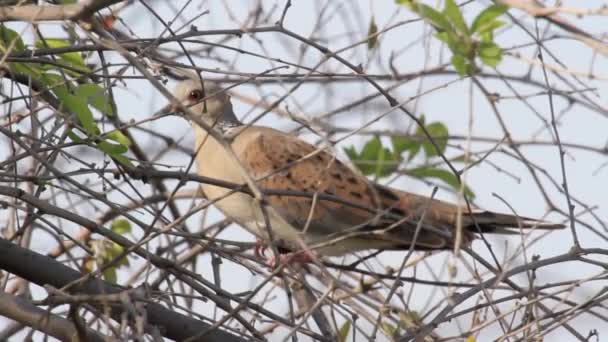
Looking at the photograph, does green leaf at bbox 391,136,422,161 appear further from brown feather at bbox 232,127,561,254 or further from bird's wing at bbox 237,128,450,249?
bird's wing at bbox 237,128,450,249

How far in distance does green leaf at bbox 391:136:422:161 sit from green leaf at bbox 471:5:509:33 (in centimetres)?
146

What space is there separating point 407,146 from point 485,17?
150 cm

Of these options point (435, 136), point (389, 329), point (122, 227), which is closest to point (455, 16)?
point (389, 329)

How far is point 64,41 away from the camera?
398cm

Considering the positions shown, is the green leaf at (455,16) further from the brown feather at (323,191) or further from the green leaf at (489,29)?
the brown feather at (323,191)

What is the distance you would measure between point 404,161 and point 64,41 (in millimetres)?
1346

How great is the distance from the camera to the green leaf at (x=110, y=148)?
345 cm

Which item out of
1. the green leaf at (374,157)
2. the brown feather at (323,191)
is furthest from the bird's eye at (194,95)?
the green leaf at (374,157)

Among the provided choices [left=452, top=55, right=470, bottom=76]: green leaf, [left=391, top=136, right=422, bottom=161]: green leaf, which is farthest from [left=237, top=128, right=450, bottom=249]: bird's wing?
[left=452, top=55, right=470, bottom=76]: green leaf

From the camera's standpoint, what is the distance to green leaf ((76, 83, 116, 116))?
3.50 meters

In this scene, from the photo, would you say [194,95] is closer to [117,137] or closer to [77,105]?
[117,137]

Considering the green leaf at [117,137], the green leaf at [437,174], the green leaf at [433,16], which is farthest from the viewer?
the green leaf at [437,174]

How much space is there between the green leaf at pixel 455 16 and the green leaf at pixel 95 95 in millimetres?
1203

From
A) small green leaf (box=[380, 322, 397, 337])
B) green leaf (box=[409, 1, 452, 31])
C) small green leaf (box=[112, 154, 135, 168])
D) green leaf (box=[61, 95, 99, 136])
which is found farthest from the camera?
small green leaf (box=[112, 154, 135, 168])
